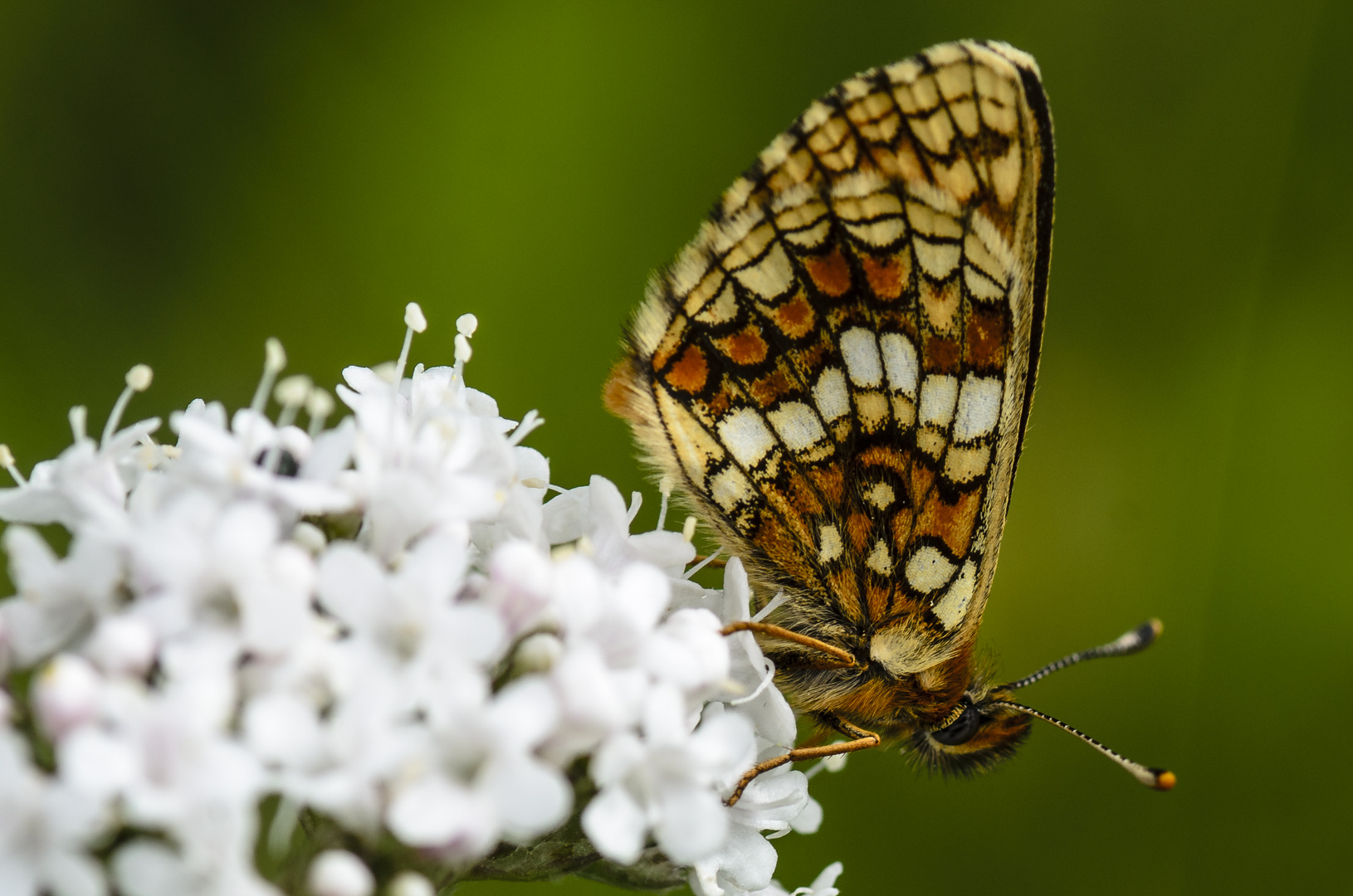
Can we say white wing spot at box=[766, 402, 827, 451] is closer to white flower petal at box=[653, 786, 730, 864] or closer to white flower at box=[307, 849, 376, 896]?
white flower petal at box=[653, 786, 730, 864]

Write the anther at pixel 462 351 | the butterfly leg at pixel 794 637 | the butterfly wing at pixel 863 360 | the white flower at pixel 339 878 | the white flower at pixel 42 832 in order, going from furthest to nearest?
the butterfly wing at pixel 863 360 < the anther at pixel 462 351 < the butterfly leg at pixel 794 637 < the white flower at pixel 339 878 < the white flower at pixel 42 832

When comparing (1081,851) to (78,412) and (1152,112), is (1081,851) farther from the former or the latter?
(78,412)

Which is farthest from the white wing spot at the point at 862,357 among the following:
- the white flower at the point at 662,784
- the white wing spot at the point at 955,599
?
the white flower at the point at 662,784

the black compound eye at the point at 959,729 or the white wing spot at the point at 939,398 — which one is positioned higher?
the white wing spot at the point at 939,398

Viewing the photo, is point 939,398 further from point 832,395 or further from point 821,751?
point 821,751

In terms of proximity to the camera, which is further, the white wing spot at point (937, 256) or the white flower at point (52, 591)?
the white wing spot at point (937, 256)

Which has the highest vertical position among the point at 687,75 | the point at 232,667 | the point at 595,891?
the point at 687,75

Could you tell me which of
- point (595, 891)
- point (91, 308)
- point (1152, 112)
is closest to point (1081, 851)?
point (595, 891)

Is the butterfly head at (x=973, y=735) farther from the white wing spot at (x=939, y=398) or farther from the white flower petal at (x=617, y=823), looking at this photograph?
the white flower petal at (x=617, y=823)
